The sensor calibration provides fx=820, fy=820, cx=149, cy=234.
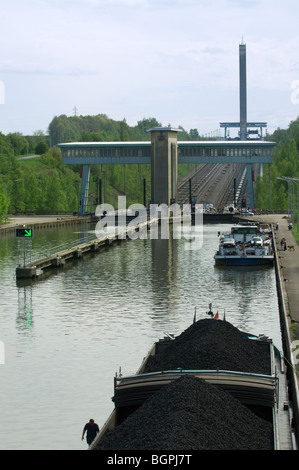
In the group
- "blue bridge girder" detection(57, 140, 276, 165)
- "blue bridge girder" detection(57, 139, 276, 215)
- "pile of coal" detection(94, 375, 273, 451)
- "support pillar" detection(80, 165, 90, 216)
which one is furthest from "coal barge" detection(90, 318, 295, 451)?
"blue bridge girder" detection(57, 140, 276, 165)

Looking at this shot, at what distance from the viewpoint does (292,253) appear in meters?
76.5

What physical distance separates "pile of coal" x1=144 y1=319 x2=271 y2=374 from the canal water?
3.28 meters

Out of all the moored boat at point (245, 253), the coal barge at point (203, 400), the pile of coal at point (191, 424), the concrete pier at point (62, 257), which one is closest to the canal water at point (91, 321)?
the concrete pier at point (62, 257)

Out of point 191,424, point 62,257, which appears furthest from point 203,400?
point 62,257

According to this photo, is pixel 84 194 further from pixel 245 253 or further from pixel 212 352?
pixel 212 352

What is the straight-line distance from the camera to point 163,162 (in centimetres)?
16500

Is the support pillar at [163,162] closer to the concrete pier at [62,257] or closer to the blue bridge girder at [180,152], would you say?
the blue bridge girder at [180,152]

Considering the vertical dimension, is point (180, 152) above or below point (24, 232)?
above

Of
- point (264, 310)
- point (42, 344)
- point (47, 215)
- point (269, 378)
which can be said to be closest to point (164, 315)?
point (264, 310)

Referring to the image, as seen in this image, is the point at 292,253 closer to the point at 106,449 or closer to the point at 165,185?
the point at 106,449

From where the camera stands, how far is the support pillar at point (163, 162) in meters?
165

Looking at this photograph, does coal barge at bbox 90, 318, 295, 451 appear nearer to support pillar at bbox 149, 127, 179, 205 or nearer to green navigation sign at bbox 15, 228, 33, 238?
green navigation sign at bbox 15, 228, 33, 238

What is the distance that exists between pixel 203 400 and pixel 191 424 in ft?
5.11

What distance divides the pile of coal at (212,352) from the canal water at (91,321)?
10.7 ft
